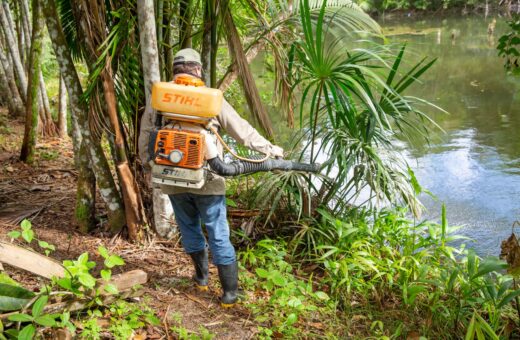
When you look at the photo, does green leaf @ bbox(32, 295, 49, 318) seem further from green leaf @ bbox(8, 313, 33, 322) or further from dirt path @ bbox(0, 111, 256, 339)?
dirt path @ bbox(0, 111, 256, 339)

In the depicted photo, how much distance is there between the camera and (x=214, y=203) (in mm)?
2822

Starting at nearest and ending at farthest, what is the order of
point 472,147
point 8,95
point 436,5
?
1. point 8,95
2. point 472,147
3. point 436,5

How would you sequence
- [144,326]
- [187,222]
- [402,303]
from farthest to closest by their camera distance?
[402,303]
[187,222]
[144,326]

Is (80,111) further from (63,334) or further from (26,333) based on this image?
(26,333)

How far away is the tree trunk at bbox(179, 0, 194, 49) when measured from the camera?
3.47m

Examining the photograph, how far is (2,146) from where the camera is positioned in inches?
235

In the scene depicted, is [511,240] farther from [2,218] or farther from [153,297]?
[2,218]

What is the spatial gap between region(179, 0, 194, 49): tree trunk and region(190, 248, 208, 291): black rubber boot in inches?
60.9

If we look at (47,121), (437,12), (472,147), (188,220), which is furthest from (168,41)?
(437,12)

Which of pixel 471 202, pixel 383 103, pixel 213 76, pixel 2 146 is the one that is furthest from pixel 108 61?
pixel 471 202

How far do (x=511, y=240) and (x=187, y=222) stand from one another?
1.93m

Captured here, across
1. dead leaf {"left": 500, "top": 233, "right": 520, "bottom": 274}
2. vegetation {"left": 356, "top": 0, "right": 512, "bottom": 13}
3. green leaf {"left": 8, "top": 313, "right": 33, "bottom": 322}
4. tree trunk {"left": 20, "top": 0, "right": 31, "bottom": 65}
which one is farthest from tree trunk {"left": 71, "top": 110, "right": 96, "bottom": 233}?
vegetation {"left": 356, "top": 0, "right": 512, "bottom": 13}

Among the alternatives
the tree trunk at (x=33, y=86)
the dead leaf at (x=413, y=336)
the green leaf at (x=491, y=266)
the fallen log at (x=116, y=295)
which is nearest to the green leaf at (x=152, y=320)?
the fallen log at (x=116, y=295)

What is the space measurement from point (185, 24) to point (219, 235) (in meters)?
1.67
